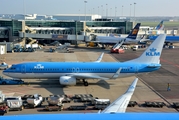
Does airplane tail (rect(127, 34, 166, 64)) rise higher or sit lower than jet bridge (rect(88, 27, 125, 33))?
lower

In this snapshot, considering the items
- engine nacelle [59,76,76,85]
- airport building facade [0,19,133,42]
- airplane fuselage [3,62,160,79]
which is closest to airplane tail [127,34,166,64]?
airplane fuselage [3,62,160,79]

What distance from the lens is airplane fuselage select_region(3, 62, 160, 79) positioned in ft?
137

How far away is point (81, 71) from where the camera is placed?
4216cm

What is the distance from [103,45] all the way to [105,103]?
68.6 metres

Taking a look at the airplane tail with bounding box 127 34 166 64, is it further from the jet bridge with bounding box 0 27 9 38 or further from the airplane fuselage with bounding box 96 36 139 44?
the jet bridge with bounding box 0 27 9 38

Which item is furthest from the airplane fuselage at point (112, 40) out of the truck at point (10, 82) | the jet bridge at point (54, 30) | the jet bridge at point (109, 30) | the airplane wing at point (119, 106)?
the airplane wing at point (119, 106)

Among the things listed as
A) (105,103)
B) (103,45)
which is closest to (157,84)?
(105,103)

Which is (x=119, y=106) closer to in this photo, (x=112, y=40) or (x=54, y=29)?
(x=112, y=40)

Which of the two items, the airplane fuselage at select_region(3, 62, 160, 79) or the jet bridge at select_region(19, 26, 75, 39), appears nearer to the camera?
the airplane fuselage at select_region(3, 62, 160, 79)

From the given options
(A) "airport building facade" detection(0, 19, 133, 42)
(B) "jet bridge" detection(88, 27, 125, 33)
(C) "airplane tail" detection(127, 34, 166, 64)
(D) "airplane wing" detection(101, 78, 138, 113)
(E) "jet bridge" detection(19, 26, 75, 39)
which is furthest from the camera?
(B) "jet bridge" detection(88, 27, 125, 33)

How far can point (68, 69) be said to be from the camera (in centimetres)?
4212

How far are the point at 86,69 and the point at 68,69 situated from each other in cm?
276

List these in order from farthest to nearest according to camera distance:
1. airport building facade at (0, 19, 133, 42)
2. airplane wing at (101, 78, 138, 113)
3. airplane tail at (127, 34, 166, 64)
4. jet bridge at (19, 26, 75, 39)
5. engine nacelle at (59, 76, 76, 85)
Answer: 1. airport building facade at (0, 19, 133, 42)
2. jet bridge at (19, 26, 75, 39)
3. airplane tail at (127, 34, 166, 64)
4. engine nacelle at (59, 76, 76, 85)
5. airplane wing at (101, 78, 138, 113)

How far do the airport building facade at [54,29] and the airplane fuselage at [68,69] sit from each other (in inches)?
2352
